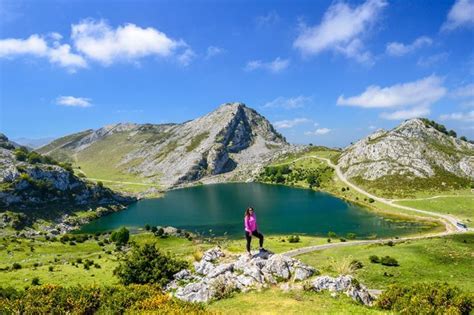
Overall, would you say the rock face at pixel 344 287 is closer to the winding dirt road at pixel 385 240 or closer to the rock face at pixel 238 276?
the rock face at pixel 238 276

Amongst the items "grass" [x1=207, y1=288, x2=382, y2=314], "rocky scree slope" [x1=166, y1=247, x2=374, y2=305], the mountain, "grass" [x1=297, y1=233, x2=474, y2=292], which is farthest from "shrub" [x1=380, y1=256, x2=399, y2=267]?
the mountain

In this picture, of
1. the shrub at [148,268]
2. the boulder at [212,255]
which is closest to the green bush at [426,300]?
the boulder at [212,255]

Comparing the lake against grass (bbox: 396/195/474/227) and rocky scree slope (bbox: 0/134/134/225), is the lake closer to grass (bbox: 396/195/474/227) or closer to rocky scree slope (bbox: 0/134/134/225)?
grass (bbox: 396/195/474/227)

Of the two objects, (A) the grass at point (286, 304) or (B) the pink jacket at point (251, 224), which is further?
(B) the pink jacket at point (251, 224)

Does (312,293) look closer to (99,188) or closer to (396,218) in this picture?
(396,218)

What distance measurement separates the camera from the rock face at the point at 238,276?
101 feet

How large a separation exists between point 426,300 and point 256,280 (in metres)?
12.7

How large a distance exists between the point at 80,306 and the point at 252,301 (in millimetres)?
11895

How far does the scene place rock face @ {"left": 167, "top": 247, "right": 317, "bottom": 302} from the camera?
30828mm

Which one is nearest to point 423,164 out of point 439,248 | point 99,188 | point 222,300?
point 439,248

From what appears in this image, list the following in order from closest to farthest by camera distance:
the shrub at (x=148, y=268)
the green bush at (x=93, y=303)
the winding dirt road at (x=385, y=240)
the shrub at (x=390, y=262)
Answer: the green bush at (x=93, y=303) < the shrub at (x=148, y=268) < the shrub at (x=390, y=262) < the winding dirt road at (x=385, y=240)

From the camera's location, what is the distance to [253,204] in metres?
159

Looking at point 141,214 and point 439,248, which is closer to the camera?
point 439,248

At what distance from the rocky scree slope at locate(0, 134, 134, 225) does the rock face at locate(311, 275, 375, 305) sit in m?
136
